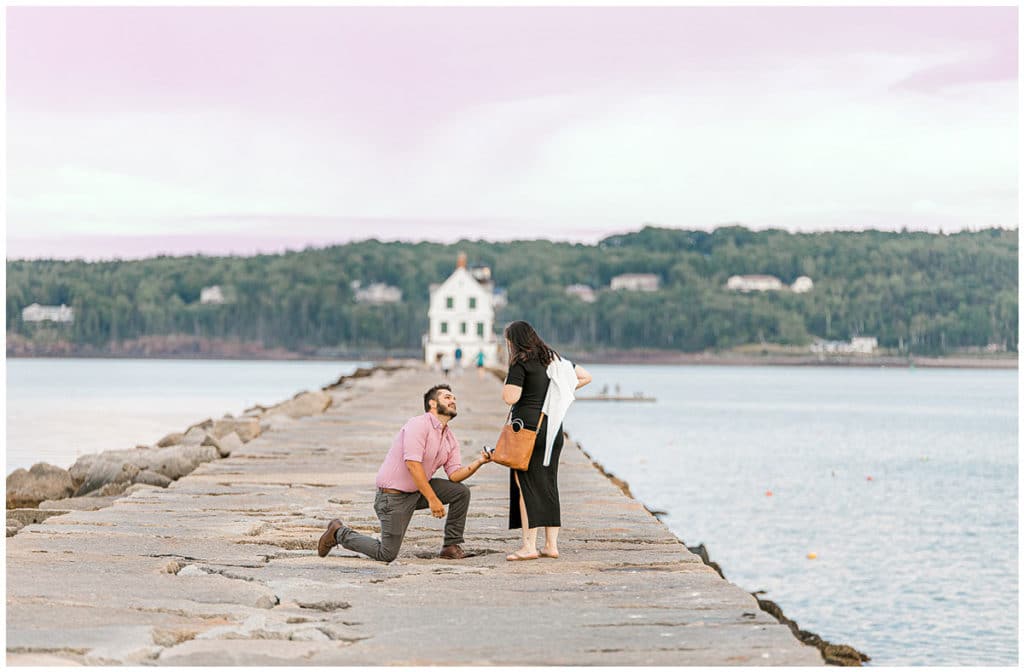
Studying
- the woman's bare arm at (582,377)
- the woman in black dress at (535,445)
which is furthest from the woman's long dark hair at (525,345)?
the woman's bare arm at (582,377)

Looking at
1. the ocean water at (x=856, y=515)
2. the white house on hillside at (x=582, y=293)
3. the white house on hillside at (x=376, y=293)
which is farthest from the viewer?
the white house on hillside at (x=376, y=293)

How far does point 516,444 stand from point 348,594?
148 centimetres

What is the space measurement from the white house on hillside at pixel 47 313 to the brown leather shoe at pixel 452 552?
190047 mm

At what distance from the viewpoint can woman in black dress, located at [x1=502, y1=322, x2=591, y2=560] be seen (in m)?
8.23

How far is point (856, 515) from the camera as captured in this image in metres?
27.8

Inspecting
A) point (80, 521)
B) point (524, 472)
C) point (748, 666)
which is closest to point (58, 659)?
point (748, 666)

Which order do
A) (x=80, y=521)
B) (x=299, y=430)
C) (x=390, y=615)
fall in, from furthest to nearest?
(x=299, y=430)
(x=80, y=521)
(x=390, y=615)

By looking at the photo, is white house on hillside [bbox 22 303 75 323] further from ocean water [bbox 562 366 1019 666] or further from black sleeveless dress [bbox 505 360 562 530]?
black sleeveless dress [bbox 505 360 562 530]

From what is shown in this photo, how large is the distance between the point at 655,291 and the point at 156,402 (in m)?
130

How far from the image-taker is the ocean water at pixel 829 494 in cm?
1617

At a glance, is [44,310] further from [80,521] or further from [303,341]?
[80,521]

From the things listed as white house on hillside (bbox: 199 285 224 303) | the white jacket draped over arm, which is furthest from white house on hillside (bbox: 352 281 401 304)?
the white jacket draped over arm

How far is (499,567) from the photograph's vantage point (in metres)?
8.22

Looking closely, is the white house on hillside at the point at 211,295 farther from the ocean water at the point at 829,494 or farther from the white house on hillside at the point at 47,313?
the ocean water at the point at 829,494
